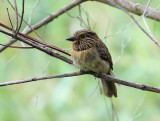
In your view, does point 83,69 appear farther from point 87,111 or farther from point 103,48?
point 87,111

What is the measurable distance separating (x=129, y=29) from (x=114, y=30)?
0.86ft

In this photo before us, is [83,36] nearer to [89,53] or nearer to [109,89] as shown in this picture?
[89,53]

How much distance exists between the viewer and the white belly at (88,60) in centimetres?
329

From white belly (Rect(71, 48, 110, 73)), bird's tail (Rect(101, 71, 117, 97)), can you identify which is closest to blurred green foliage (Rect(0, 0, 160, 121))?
bird's tail (Rect(101, 71, 117, 97))

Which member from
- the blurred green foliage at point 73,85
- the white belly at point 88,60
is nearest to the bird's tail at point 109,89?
the blurred green foliage at point 73,85

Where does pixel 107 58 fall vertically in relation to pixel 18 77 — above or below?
above

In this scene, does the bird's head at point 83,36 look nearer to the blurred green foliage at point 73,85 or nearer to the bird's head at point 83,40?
the bird's head at point 83,40

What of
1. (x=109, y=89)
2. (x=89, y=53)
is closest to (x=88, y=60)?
(x=89, y=53)

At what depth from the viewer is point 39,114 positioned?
397cm

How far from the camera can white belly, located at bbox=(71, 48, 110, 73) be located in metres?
3.29

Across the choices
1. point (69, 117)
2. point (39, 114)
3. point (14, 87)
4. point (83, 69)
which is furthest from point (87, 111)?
point (14, 87)

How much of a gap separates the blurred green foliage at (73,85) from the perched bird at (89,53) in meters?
0.20

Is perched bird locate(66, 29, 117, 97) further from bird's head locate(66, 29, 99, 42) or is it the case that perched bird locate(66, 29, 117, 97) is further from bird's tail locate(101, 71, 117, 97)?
bird's tail locate(101, 71, 117, 97)

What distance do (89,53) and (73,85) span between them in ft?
2.40
